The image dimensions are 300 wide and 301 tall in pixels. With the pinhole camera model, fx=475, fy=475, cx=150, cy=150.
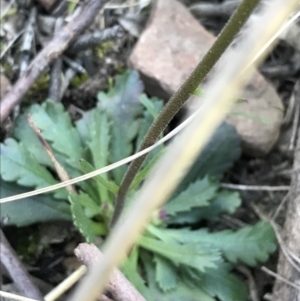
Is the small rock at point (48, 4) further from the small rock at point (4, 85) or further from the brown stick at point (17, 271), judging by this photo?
the brown stick at point (17, 271)

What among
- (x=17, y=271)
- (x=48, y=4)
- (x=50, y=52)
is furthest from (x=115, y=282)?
(x=48, y=4)

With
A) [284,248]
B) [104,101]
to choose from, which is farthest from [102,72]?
[284,248]

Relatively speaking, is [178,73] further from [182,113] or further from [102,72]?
[102,72]

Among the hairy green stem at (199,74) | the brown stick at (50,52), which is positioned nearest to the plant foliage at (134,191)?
the brown stick at (50,52)

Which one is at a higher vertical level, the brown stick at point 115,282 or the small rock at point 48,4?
the small rock at point 48,4

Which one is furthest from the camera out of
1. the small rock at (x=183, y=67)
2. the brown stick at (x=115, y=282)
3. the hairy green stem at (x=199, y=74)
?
the small rock at (x=183, y=67)

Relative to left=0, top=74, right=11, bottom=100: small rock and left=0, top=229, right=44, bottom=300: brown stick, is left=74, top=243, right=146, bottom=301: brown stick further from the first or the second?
left=0, top=74, right=11, bottom=100: small rock
